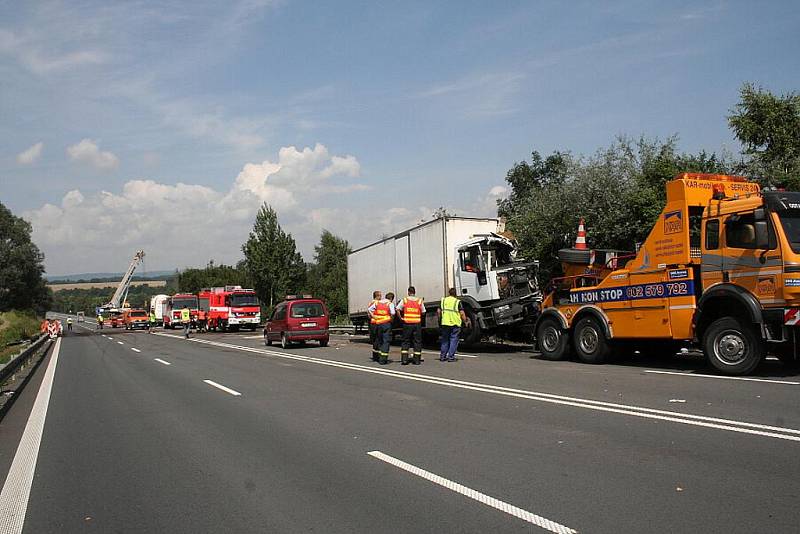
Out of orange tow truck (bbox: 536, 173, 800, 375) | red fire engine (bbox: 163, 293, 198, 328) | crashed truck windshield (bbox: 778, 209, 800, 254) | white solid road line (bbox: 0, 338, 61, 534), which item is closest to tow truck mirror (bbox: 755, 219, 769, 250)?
orange tow truck (bbox: 536, 173, 800, 375)

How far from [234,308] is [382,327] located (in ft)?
87.5

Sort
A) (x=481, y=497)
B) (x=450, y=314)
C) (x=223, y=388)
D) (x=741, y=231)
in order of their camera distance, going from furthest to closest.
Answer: (x=450, y=314), (x=223, y=388), (x=741, y=231), (x=481, y=497)

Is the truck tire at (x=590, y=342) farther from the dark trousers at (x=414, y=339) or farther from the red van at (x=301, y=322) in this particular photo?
the red van at (x=301, y=322)

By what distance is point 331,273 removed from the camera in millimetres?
69188

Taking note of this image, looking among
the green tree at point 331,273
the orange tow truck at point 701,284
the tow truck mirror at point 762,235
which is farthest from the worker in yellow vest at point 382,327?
the green tree at point 331,273

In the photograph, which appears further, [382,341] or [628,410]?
[382,341]

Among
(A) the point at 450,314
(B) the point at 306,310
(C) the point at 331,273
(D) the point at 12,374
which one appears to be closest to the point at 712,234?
(A) the point at 450,314

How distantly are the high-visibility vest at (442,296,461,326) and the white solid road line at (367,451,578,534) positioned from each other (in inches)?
373

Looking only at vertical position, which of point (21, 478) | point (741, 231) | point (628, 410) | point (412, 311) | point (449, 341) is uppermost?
point (741, 231)

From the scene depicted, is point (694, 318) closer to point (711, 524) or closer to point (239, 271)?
point (711, 524)

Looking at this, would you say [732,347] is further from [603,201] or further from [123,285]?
[123,285]

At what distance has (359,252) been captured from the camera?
26.5 m

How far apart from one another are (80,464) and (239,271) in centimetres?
8788

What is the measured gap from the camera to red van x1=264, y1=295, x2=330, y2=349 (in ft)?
74.7
